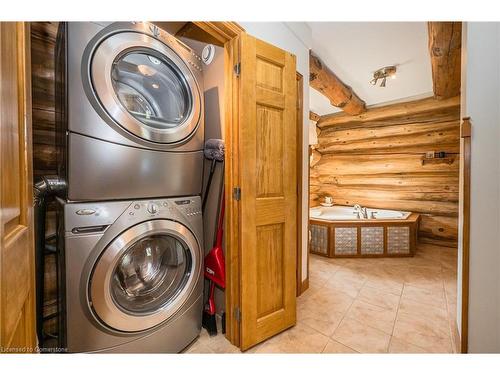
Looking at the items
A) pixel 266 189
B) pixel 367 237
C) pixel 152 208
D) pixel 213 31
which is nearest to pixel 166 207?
pixel 152 208

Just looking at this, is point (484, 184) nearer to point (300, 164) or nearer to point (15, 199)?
point (300, 164)

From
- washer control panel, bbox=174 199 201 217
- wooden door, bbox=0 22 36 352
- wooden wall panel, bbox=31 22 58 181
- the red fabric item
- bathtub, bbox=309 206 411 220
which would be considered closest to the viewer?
wooden door, bbox=0 22 36 352

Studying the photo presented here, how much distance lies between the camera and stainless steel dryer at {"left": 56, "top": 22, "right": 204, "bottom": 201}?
3.10 feet

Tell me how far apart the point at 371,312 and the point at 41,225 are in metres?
2.42

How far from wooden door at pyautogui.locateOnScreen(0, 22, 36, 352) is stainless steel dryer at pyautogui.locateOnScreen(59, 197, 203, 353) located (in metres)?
0.31

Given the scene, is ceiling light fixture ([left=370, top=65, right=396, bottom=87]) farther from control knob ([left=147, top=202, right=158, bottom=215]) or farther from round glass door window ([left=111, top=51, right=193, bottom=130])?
control knob ([left=147, top=202, right=158, bottom=215])

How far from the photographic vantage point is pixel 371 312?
184 cm

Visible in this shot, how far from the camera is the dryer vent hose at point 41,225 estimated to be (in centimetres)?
103

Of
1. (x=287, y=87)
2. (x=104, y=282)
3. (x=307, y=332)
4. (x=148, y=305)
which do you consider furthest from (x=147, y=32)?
(x=307, y=332)

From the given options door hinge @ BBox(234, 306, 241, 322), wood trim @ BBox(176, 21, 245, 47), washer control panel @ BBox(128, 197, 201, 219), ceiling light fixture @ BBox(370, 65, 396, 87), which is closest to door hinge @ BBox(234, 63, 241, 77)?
wood trim @ BBox(176, 21, 245, 47)
